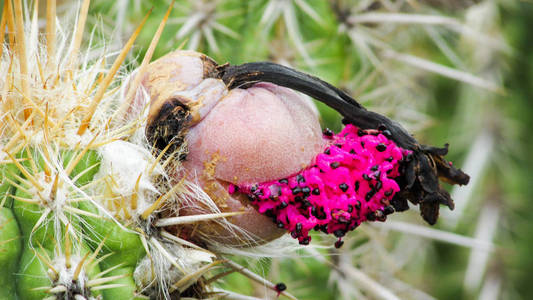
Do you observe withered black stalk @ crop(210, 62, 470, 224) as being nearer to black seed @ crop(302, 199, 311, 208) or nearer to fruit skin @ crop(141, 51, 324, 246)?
fruit skin @ crop(141, 51, 324, 246)

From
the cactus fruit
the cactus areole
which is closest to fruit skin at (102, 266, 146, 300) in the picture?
the cactus fruit

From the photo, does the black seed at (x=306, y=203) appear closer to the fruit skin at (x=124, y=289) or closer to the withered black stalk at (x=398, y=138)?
the withered black stalk at (x=398, y=138)

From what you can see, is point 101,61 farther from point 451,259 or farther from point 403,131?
point 451,259

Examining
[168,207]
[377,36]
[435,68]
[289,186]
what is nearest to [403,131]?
[289,186]

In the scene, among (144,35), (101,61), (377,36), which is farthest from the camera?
(377,36)

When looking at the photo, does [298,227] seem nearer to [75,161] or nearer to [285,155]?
[285,155]

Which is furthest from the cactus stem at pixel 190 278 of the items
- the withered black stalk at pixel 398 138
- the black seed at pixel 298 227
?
the withered black stalk at pixel 398 138
